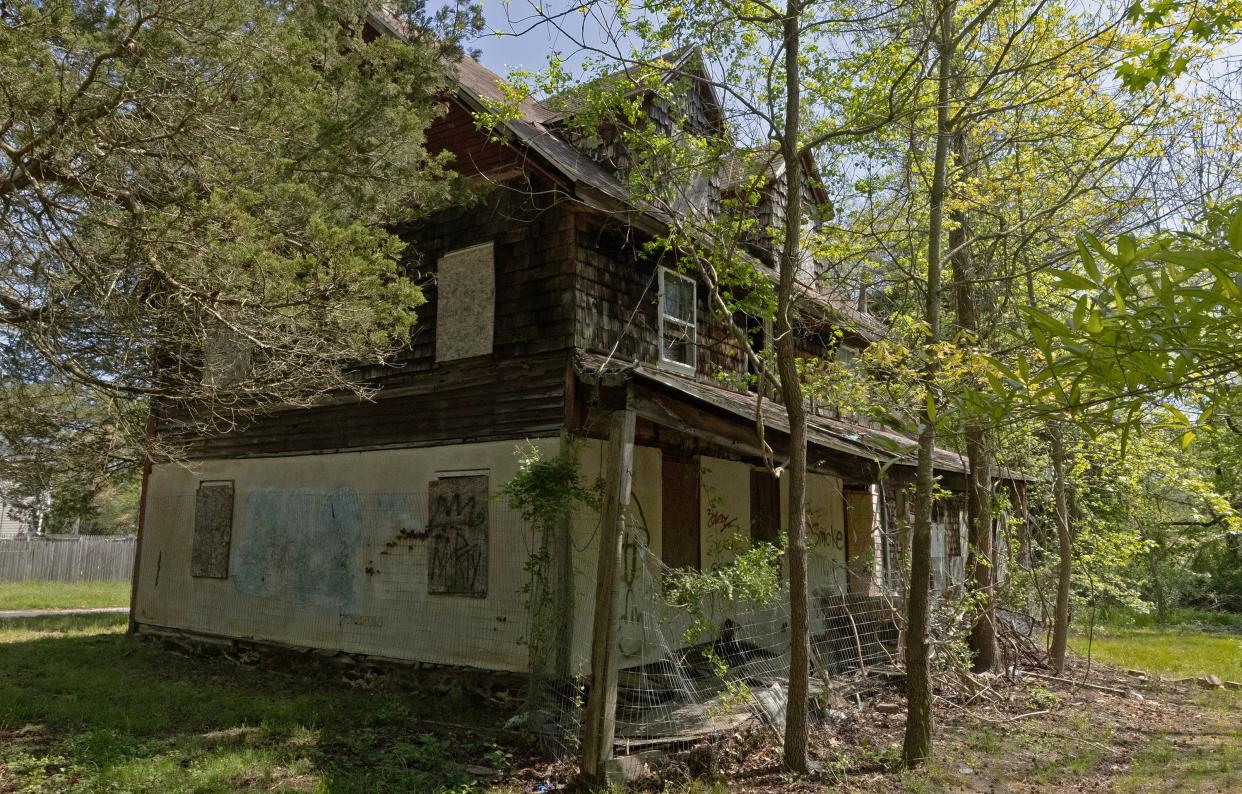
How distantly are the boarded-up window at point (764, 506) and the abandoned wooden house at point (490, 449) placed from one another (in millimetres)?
42

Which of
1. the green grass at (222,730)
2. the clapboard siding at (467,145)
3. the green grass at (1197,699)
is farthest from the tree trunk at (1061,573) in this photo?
the clapboard siding at (467,145)

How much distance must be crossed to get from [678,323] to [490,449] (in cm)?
335

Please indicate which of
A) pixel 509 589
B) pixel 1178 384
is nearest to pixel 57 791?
pixel 509 589

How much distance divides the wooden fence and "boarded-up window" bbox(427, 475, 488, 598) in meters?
23.9

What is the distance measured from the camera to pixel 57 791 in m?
6.05

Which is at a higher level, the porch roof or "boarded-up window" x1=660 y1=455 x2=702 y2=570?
the porch roof

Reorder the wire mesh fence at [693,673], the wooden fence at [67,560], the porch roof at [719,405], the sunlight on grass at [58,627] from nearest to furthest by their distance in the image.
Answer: the wire mesh fence at [693,673]
the porch roof at [719,405]
the sunlight on grass at [58,627]
the wooden fence at [67,560]

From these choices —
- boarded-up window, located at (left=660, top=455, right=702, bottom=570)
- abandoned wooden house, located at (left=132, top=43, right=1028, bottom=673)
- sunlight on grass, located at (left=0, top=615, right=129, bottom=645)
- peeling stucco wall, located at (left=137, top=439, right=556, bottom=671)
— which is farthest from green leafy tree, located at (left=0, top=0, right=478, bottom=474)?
sunlight on grass, located at (left=0, top=615, right=129, bottom=645)

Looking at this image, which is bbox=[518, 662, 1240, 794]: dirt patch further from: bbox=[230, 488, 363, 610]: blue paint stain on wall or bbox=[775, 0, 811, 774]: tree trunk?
bbox=[230, 488, 363, 610]: blue paint stain on wall

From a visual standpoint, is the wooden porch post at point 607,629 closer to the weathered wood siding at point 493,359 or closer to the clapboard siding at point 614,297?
the weathered wood siding at point 493,359

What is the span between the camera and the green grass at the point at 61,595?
2091 centimetres

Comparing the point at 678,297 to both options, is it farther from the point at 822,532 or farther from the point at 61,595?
the point at 61,595

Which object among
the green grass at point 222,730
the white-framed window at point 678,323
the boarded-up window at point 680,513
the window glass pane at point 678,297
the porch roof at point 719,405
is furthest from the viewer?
the window glass pane at point 678,297

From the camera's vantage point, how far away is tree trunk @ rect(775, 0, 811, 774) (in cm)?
679
